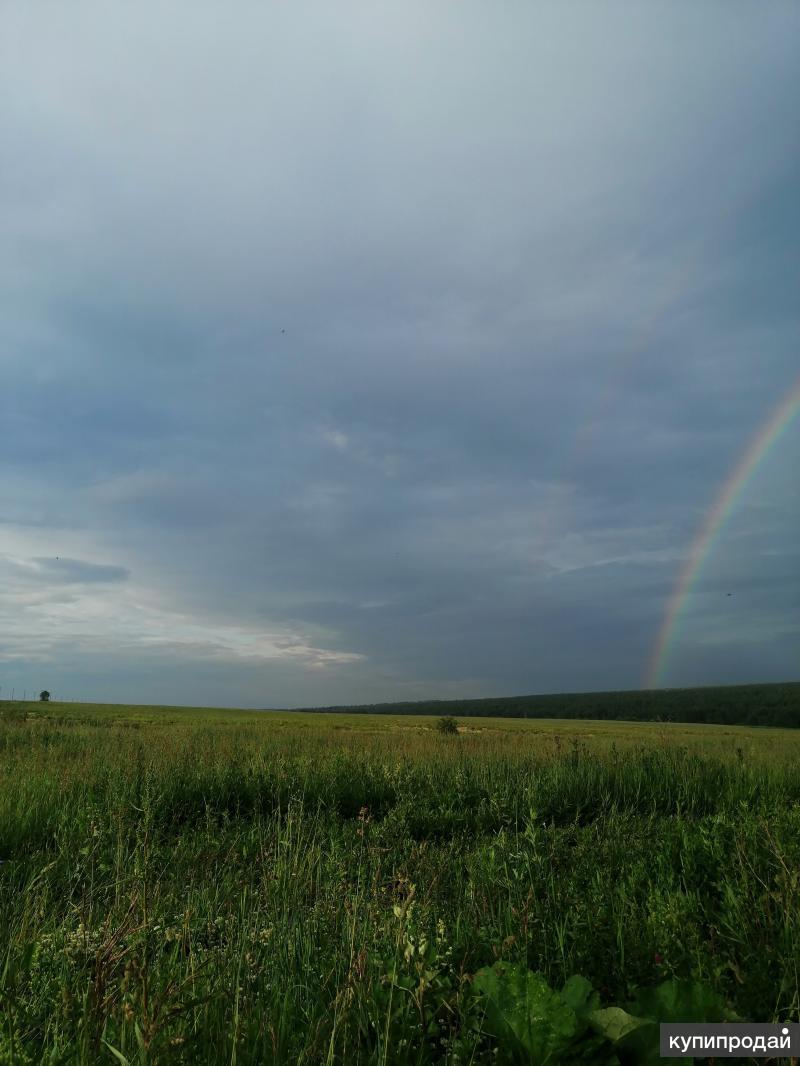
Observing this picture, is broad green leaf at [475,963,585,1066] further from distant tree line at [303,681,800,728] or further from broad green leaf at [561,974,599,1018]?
distant tree line at [303,681,800,728]

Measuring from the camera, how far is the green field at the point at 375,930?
2482 millimetres

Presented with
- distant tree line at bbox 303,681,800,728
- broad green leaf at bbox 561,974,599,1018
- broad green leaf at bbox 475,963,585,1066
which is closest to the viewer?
broad green leaf at bbox 475,963,585,1066

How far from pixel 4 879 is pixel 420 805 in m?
5.40

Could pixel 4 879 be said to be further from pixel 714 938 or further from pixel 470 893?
pixel 714 938

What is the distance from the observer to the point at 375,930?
10.1ft

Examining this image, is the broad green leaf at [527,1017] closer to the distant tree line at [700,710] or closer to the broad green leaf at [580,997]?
the broad green leaf at [580,997]

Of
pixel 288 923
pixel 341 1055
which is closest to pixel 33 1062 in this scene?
pixel 341 1055

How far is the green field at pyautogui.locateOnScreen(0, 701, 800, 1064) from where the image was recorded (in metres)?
2.48

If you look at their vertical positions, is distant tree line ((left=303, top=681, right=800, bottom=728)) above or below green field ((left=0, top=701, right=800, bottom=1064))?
below

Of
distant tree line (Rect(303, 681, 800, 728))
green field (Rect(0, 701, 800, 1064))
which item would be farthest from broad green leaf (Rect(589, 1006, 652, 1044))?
distant tree line (Rect(303, 681, 800, 728))

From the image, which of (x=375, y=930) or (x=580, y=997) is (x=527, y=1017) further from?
(x=375, y=930)

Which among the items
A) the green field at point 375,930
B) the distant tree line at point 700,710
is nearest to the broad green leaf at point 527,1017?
the green field at point 375,930

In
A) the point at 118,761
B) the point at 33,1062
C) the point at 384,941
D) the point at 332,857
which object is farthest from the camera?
the point at 118,761

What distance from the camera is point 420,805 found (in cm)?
971
